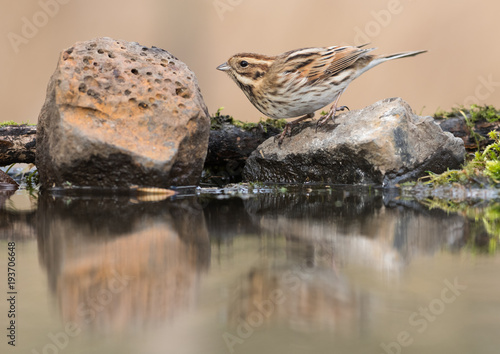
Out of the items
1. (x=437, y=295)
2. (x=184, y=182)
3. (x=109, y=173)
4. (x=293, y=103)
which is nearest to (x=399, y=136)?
(x=293, y=103)

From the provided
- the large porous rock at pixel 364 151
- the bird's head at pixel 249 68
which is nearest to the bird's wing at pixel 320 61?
the bird's head at pixel 249 68

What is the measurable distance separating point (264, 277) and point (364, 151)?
3772 mm

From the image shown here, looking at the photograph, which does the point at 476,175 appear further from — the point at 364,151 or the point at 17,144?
the point at 17,144

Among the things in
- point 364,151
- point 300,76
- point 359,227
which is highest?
point 300,76

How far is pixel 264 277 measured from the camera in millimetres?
2332

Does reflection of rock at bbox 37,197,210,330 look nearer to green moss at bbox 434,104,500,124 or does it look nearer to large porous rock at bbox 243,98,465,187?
large porous rock at bbox 243,98,465,187

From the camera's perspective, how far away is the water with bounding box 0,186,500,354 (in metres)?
1.71

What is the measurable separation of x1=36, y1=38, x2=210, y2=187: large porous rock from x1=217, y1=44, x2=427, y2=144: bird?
0.73 meters

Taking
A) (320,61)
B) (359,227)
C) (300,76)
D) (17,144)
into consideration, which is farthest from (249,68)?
(359,227)

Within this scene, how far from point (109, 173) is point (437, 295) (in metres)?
4.09

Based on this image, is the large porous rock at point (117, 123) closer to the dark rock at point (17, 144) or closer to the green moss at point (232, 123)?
the dark rock at point (17, 144)

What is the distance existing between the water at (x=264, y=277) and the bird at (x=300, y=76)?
2129 millimetres

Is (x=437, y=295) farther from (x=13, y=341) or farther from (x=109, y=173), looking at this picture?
(x=109, y=173)

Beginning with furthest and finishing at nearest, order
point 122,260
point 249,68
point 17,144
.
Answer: point 17,144
point 249,68
point 122,260
